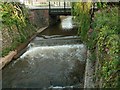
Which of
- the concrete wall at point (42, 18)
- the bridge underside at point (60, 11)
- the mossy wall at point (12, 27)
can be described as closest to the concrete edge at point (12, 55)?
the mossy wall at point (12, 27)

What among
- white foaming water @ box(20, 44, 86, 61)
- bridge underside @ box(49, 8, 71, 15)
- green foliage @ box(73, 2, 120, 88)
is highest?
green foliage @ box(73, 2, 120, 88)

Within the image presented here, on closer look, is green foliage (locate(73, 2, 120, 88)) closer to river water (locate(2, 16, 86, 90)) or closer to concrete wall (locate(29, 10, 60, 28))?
river water (locate(2, 16, 86, 90))

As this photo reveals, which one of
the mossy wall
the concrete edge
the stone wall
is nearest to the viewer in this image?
the concrete edge

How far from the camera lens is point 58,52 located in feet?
39.0

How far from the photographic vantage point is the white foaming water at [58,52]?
438 inches

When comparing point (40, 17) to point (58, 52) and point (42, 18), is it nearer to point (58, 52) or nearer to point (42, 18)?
point (42, 18)

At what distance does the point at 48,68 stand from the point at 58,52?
250cm

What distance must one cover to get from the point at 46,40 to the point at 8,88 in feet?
24.5

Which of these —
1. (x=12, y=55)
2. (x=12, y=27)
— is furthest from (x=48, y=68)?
(x=12, y=27)

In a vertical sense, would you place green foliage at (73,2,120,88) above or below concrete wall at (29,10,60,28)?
above

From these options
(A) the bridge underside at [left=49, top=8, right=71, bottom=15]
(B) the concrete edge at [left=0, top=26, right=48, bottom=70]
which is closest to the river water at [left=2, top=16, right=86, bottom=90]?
(B) the concrete edge at [left=0, top=26, right=48, bottom=70]

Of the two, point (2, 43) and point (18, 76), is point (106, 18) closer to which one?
point (18, 76)

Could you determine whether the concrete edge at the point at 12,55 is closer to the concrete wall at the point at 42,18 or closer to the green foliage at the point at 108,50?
the green foliage at the point at 108,50

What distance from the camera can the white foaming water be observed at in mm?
11137
